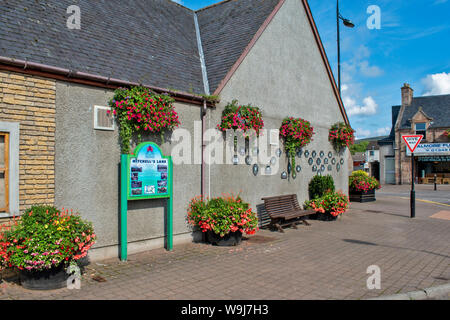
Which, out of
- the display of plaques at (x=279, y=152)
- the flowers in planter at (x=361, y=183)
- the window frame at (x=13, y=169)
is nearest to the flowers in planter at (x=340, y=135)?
the flowers in planter at (x=361, y=183)

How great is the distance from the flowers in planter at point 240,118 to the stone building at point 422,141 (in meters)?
33.6

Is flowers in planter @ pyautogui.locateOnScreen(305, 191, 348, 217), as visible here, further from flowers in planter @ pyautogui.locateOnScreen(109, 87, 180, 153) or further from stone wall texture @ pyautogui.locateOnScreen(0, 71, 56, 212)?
stone wall texture @ pyautogui.locateOnScreen(0, 71, 56, 212)

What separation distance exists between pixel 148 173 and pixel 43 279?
2904mm

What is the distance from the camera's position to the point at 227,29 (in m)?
12.1

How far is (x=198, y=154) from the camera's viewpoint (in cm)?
895

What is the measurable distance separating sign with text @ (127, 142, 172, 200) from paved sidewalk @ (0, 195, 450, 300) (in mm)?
1378

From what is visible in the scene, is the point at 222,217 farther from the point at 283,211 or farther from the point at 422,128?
the point at 422,128

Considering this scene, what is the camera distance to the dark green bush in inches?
511

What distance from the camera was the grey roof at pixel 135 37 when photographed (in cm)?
685

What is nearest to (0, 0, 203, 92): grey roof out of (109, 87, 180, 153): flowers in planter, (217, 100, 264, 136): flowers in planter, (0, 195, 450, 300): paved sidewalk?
(109, 87, 180, 153): flowers in planter

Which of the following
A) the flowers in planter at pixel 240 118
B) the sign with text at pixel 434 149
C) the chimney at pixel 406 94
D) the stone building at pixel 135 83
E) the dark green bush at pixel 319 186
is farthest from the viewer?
the chimney at pixel 406 94

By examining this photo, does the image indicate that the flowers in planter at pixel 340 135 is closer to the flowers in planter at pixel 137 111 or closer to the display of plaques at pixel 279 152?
the display of plaques at pixel 279 152
